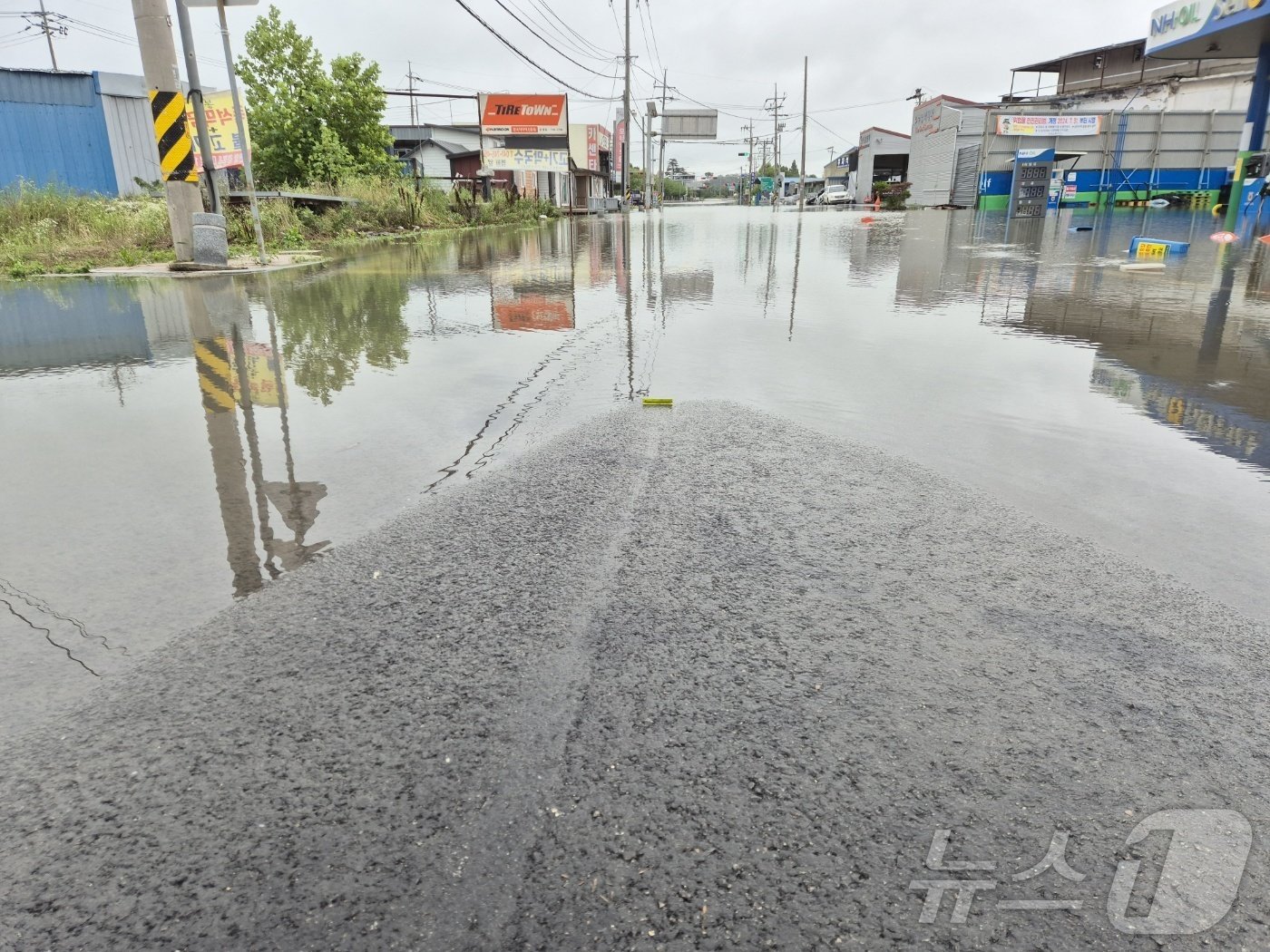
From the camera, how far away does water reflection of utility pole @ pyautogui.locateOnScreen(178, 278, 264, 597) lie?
2953 mm

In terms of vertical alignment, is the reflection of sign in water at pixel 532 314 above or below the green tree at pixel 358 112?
below

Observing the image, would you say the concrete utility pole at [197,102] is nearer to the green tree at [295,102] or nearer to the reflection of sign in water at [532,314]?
the reflection of sign in water at [532,314]

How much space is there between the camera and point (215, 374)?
590cm

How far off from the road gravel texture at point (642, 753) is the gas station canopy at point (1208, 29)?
28885mm

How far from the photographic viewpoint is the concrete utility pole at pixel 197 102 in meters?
11.3

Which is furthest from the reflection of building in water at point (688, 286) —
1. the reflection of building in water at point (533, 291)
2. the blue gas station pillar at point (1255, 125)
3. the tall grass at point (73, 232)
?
the blue gas station pillar at point (1255, 125)

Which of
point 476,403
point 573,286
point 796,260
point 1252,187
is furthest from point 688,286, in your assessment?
point 1252,187

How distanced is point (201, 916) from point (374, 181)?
26733mm

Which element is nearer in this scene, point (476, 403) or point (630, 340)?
point (476, 403)

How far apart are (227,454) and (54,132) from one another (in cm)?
2538

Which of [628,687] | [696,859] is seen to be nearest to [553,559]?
[628,687]

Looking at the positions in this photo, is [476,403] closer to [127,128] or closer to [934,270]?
[934,270]

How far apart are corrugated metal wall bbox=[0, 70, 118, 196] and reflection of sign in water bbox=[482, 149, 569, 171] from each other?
58.9 ft

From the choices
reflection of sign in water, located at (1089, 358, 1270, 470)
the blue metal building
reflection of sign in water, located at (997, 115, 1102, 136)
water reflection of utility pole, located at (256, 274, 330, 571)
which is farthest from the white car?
water reflection of utility pole, located at (256, 274, 330, 571)
